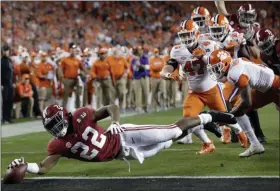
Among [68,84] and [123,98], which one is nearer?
[68,84]

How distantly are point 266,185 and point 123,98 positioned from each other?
10782 millimetres

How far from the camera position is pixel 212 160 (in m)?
7.85

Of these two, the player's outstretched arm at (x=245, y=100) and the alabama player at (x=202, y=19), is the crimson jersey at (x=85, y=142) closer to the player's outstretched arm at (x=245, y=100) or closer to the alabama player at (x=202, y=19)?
the player's outstretched arm at (x=245, y=100)

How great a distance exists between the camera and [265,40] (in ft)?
27.0

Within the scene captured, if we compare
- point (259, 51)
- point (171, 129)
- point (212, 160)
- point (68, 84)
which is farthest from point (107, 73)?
point (171, 129)

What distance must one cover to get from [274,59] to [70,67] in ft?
21.8

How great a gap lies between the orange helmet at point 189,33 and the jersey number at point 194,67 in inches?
8.8

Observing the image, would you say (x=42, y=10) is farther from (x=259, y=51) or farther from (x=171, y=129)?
(x=171, y=129)

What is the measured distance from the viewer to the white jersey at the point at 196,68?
7.92m

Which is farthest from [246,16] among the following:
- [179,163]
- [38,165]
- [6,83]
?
[6,83]

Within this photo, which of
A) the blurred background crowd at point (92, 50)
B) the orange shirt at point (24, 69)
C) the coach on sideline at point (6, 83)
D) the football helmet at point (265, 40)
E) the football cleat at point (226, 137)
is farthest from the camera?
the blurred background crowd at point (92, 50)

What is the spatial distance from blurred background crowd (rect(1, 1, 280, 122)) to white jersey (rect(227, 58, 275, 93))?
6.71 metres

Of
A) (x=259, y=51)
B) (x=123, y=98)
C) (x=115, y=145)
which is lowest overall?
(x=123, y=98)

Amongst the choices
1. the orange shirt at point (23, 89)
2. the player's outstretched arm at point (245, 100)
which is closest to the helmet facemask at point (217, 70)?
the player's outstretched arm at point (245, 100)
